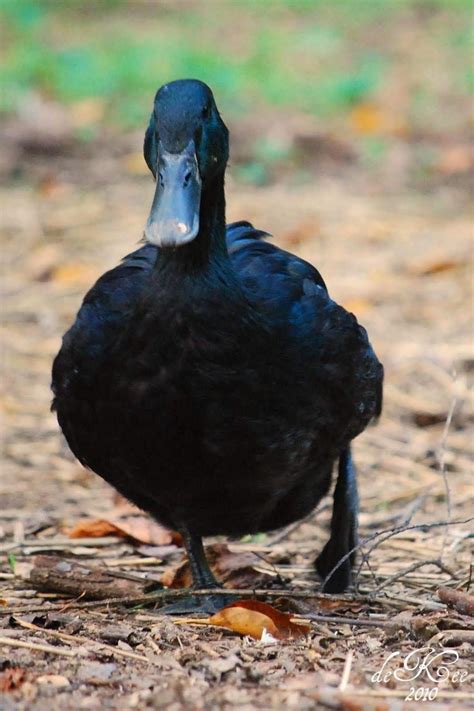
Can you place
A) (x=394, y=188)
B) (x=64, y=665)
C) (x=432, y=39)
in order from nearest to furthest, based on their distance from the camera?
(x=64, y=665) < (x=394, y=188) < (x=432, y=39)

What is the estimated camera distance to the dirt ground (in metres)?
3.24

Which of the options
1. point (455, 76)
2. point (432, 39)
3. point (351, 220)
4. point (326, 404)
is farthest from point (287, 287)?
point (432, 39)

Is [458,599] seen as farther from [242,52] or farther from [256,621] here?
[242,52]

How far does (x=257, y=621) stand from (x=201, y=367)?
74cm

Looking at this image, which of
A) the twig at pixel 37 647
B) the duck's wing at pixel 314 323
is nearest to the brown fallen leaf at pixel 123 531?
the duck's wing at pixel 314 323

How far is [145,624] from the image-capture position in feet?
12.7

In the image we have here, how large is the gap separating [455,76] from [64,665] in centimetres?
1081

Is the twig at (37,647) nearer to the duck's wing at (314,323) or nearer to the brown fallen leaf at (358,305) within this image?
the duck's wing at (314,323)

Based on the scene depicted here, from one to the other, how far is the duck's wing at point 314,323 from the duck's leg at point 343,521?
1.08 ft

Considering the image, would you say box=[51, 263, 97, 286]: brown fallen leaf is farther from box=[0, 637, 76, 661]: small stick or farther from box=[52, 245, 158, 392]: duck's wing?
box=[0, 637, 76, 661]: small stick

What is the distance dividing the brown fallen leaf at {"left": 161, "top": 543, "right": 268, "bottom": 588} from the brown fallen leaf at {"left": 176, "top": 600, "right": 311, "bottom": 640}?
680 mm

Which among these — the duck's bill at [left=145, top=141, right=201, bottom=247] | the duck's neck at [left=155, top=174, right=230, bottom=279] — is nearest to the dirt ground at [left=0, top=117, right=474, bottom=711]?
the duck's neck at [left=155, top=174, right=230, bottom=279]

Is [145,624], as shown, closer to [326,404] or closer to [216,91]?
[326,404]

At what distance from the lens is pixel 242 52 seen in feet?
46.0
